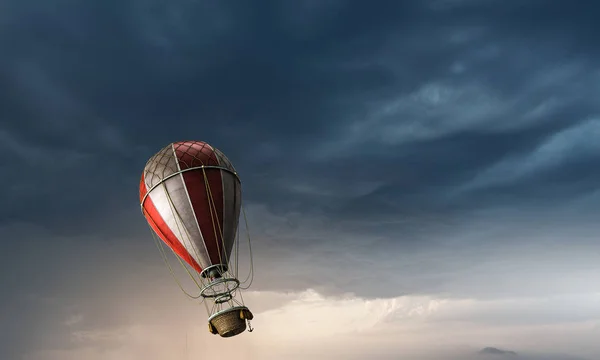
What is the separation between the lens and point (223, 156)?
5734 centimetres

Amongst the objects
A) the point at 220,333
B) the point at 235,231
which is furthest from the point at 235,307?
the point at 235,231

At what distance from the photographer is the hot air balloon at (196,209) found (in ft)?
171

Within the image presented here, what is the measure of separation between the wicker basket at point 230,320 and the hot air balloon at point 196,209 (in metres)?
1.01

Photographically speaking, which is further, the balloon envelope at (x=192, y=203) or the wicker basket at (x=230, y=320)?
the balloon envelope at (x=192, y=203)

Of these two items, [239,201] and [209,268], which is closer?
[209,268]

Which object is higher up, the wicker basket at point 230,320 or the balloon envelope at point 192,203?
the balloon envelope at point 192,203

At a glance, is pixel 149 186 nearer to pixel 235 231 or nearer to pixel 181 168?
pixel 181 168

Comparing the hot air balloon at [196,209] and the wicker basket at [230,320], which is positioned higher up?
the hot air balloon at [196,209]

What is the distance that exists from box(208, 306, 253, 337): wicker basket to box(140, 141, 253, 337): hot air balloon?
101cm

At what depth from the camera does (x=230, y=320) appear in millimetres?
48406

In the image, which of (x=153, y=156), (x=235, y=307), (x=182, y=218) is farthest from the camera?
(x=153, y=156)

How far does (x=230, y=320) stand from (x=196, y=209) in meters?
11.9

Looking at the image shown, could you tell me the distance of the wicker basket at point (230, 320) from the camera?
48438 millimetres

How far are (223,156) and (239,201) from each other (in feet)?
18.0
